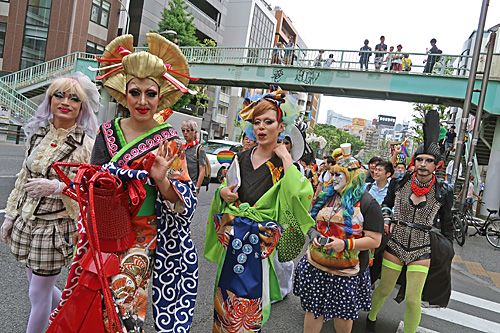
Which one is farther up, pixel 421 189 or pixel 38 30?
pixel 38 30

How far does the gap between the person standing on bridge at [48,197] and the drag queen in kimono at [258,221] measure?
3.36 feet

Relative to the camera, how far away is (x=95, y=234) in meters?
1.73

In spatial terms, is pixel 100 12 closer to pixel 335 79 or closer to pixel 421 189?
pixel 335 79

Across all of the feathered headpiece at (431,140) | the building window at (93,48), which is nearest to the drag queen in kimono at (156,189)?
the feathered headpiece at (431,140)

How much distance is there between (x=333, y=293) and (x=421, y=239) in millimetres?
1190

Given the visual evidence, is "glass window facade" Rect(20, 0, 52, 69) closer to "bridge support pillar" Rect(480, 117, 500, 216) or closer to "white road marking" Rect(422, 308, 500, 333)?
"bridge support pillar" Rect(480, 117, 500, 216)

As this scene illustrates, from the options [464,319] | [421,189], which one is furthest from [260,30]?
[421,189]

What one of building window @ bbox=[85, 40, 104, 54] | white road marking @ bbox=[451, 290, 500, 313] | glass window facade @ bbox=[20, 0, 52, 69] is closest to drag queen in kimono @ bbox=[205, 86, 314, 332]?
white road marking @ bbox=[451, 290, 500, 313]

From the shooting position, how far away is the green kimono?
2451mm

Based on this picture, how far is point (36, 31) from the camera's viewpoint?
26297mm

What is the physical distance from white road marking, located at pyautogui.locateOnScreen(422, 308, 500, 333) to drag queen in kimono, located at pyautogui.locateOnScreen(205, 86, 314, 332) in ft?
10.6

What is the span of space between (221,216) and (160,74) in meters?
1.08

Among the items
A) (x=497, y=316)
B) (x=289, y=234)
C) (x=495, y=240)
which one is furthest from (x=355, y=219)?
(x=495, y=240)

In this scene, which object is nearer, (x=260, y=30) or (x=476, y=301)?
(x=476, y=301)
